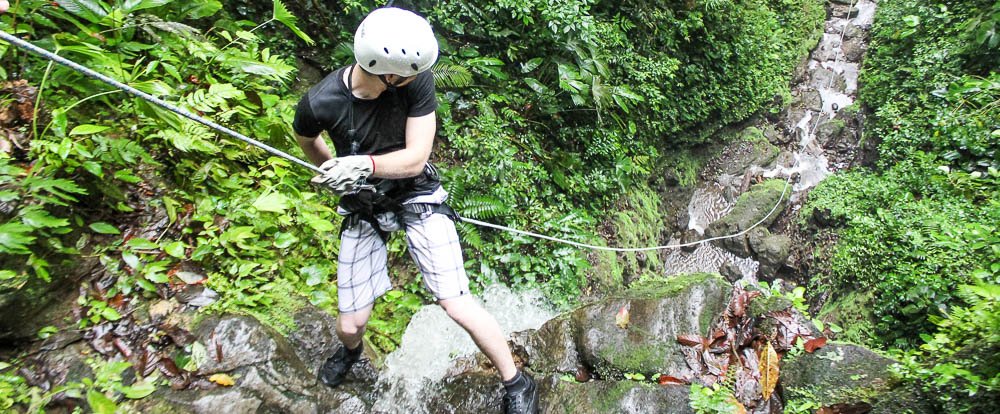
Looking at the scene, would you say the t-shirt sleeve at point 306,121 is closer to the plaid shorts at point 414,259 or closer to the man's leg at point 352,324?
the plaid shorts at point 414,259

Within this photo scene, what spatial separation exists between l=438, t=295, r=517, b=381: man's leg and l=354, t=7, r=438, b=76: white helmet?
1.45 metres

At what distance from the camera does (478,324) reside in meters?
3.05

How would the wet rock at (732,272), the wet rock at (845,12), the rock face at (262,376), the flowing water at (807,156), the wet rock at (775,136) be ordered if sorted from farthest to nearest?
1. the wet rock at (845,12)
2. the wet rock at (775,136)
3. the flowing water at (807,156)
4. the wet rock at (732,272)
5. the rock face at (262,376)

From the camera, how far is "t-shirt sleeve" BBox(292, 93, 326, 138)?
2.65m

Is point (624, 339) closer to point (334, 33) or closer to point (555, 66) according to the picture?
point (555, 66)

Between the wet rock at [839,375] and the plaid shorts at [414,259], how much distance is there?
2.55 metres

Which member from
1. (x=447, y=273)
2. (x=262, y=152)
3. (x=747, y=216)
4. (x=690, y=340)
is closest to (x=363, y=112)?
(x=447, y=273)

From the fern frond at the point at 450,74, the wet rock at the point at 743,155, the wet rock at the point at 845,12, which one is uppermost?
the wet rock at the point at 845,12

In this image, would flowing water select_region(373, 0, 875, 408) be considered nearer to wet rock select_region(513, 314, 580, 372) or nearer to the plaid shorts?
wet rock select_region(513, 314, 580, 372)

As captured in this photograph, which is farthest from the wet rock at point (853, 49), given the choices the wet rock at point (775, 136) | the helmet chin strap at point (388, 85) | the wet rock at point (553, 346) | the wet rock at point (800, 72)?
the helmet chin strap at point (388, 85)

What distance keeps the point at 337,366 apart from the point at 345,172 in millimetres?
1790

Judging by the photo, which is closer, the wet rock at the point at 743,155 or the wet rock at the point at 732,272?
the wet rock at the point at 732,272

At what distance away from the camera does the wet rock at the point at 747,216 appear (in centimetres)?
886

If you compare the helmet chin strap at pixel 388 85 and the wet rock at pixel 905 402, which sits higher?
the helmet chin strap at pixel 388 85
